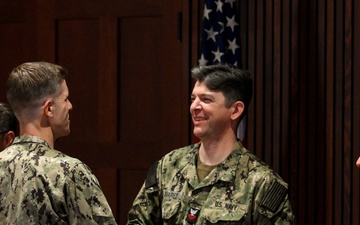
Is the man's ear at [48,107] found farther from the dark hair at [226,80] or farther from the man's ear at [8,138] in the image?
the dark hair at [226,80]

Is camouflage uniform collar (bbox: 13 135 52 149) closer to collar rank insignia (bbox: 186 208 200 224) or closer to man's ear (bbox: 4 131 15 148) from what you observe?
man's ear (bbox: 4 131 15 148)

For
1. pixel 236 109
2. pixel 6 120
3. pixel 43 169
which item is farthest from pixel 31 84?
pixel 236 109

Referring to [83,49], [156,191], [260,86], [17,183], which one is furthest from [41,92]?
[83,49]

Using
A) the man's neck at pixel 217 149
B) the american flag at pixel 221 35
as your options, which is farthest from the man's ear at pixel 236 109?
the american flag at pixel 221 35

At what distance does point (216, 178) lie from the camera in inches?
137

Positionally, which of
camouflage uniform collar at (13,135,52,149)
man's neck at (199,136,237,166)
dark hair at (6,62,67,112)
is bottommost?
man's neck at (199,136,237,166)

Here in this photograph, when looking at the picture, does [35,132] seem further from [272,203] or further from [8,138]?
[272,203]

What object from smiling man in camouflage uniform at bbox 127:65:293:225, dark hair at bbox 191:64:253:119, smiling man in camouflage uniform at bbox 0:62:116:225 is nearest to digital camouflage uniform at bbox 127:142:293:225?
smiling man in camouflage uniform at bbox 127:65:293:225

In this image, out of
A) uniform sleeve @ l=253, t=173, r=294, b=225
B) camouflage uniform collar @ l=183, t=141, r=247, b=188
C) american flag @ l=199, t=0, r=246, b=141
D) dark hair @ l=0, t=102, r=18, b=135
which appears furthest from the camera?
american flag @ l=199, t=0, r=246, b=141

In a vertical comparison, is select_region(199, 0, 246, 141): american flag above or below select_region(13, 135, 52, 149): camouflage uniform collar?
above

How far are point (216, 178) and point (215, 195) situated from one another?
3.1 inches

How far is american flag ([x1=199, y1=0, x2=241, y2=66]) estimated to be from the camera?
4648 mm

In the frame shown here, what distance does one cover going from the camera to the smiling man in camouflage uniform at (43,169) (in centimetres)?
254

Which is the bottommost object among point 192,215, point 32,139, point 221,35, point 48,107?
point 192,215
